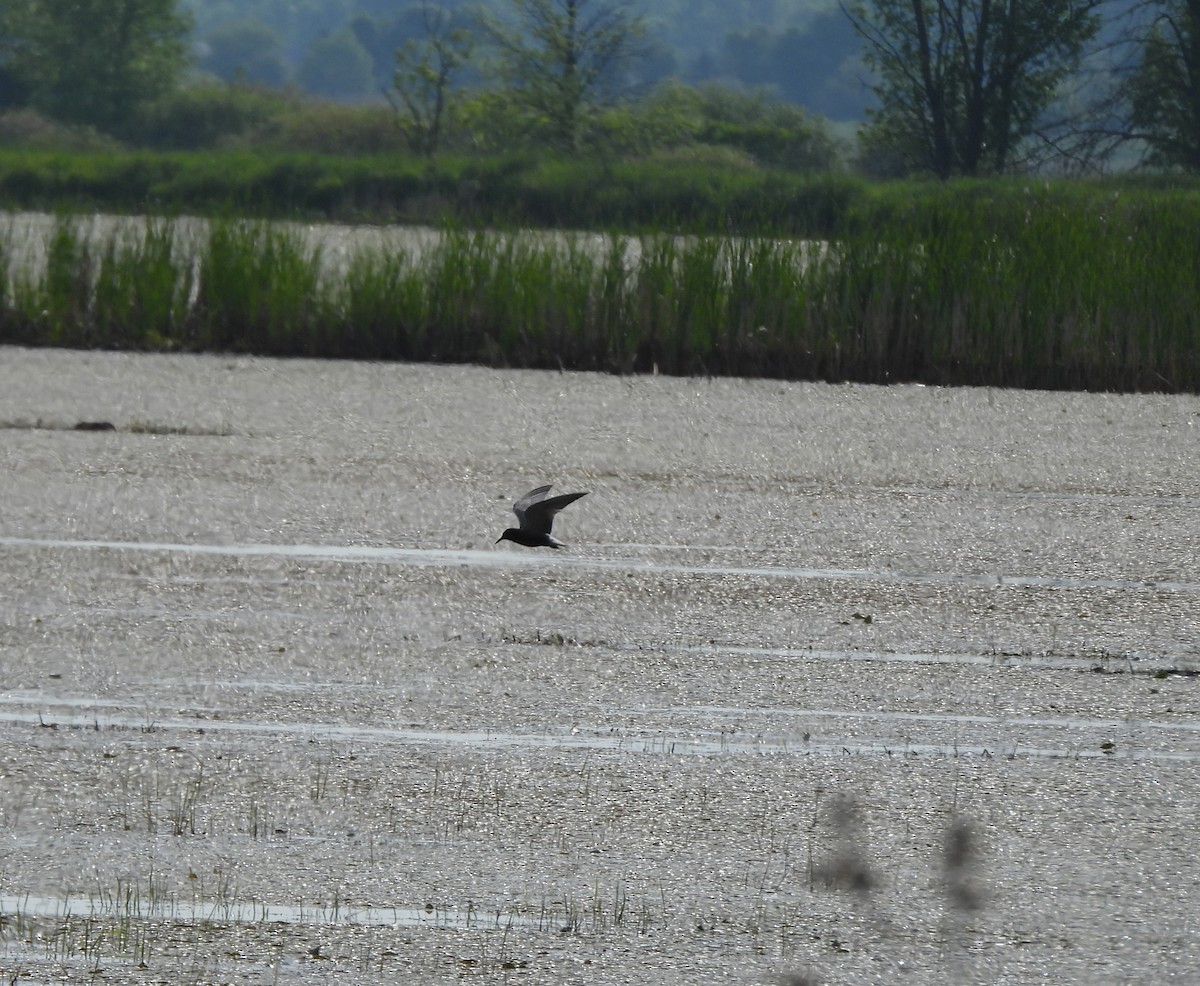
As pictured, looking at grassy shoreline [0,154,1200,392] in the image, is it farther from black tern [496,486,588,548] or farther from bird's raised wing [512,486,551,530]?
black tern [496,486,588,548]

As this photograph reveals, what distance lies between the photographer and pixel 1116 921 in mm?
3271

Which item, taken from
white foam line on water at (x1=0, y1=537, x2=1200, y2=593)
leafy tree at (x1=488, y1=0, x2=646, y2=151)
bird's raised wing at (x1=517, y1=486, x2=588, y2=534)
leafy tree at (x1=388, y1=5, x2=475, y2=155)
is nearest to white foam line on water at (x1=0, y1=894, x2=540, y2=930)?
bird's raised wing at (x1=517, y1=486, x2=588, y2=534)

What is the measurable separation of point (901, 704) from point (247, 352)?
800 cm

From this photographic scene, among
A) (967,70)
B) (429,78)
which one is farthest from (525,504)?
(429,78)

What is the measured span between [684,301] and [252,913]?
854 cm

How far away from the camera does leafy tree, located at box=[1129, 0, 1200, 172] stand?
31578 mm

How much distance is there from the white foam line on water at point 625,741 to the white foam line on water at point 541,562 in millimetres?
1666

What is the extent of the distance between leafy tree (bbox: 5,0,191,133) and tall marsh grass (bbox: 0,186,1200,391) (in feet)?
171

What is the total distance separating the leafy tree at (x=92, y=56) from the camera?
64.4 metres

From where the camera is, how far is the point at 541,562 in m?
6.10

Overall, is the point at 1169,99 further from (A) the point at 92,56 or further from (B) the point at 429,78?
(A) the point at 92,56

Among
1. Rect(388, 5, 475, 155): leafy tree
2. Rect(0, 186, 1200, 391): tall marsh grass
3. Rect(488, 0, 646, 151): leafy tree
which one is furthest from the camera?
Rect(388, 5, 475, 155): leafy tree

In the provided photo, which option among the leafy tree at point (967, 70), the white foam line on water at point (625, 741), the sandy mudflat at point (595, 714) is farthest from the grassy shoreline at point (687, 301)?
the leafy tree at point (967, 70)

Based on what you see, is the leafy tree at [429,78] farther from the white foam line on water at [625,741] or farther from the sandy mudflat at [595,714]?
the white foam line on water at [625,741]
